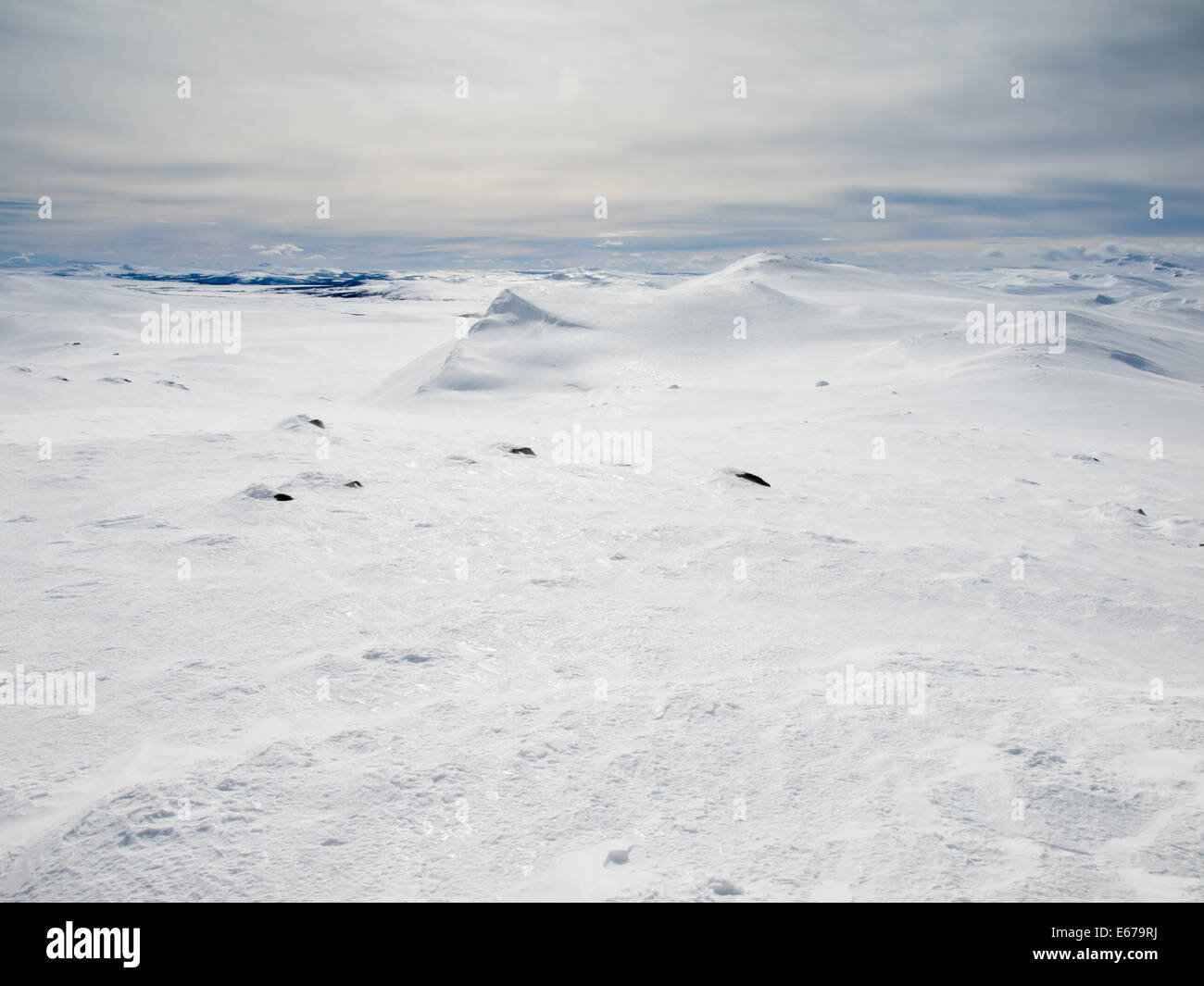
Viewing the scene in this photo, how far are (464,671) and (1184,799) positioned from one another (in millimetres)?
4140

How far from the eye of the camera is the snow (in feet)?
10.6

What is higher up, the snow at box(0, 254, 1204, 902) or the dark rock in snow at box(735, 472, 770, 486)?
the dark rock in snow at box(735, 472, 770, 486)

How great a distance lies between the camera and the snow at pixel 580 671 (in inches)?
128

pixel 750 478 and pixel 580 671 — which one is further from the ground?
pixel 750 478

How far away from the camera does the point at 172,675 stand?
480 cm

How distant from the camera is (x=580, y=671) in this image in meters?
5.03

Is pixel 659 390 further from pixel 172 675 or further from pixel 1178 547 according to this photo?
pixel 172 675

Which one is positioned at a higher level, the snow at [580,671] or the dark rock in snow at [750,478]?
→ the dark rock in snow at [750,478]

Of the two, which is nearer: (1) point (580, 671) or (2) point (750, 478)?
(1) point (580, 671)

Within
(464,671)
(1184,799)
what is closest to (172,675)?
(464,671)

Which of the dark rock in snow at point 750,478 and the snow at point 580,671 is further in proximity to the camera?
the dark rock in snow at point 750,478

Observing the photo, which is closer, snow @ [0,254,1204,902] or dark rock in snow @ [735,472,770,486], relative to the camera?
snow @ [0,254,1204,902]
